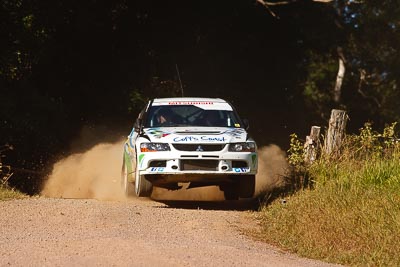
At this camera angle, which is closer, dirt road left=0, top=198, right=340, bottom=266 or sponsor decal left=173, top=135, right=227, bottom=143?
dirt road left=0, top=198, right=340, bottom=266

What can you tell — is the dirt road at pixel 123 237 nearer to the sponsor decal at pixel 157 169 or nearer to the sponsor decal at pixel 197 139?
the sponsor decal at pixel 157 169

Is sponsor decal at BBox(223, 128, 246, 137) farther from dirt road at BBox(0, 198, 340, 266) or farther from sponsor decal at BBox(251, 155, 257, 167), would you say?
dirt road at BBox(0, 198, 340, 266)

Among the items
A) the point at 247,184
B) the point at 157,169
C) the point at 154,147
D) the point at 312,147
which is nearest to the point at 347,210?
the point at 247,184

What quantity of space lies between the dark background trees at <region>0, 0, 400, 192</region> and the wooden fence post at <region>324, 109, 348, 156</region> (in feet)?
24.1

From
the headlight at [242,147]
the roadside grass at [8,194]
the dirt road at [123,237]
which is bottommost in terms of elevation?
the roadside grass at [8,194]

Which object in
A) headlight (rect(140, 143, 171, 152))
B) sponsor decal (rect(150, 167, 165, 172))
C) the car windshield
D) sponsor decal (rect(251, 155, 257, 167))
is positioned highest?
the car windshield

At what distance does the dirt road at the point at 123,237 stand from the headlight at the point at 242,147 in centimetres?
91

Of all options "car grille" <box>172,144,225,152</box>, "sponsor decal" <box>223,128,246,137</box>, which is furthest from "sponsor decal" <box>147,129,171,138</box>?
"sponsor decal" <box>223,128,246,137</box>

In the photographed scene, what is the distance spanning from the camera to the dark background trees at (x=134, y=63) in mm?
23812

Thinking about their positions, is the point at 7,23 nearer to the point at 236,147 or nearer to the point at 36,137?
the point at 36,137

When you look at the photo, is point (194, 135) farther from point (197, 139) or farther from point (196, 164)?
point (196, 164)

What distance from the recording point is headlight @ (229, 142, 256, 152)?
1484 centimetres

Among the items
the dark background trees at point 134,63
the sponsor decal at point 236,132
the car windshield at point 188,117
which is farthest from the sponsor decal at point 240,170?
the dark background trees at point 134,63

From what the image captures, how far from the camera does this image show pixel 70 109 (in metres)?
27.8
